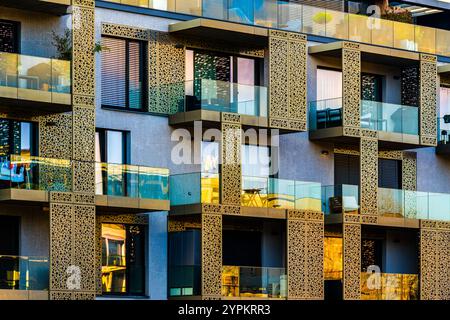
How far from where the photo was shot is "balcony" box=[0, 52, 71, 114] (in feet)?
113

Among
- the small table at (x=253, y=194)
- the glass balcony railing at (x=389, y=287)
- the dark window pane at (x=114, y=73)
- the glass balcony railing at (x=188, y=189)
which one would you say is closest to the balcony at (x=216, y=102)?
the glass balcony railing at (x=188, y=189)

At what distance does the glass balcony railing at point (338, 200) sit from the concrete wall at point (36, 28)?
33.3 ft

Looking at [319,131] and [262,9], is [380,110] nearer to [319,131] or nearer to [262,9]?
[319,131]

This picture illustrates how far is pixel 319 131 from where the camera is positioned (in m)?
42.4

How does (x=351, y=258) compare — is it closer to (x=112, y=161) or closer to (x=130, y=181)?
(x=112, y=161)

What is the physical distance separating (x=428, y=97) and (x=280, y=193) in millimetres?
7233

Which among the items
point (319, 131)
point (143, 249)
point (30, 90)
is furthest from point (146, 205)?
point (319, 131)

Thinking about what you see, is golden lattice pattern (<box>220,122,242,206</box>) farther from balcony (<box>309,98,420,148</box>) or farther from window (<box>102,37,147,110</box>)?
balcony (<box>309,98,420,148</box>)

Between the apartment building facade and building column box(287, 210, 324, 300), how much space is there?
1.7 inches

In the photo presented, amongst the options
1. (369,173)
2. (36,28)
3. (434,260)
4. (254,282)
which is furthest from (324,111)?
(36,28)

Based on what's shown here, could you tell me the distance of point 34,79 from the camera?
34.8m

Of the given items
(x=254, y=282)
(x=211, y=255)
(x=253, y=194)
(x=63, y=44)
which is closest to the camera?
(x=63, y=44)

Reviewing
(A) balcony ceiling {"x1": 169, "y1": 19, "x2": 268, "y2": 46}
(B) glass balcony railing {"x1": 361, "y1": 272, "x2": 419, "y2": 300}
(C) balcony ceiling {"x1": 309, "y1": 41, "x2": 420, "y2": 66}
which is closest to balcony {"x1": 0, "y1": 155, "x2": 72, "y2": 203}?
(A) balcony ceiling {"x1": 169, "y1": 19, "x2": 268, "y2": 46}

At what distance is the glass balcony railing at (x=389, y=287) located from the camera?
4212 centimetres
